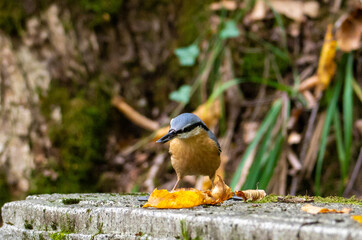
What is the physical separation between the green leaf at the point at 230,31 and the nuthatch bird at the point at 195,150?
7.05 feet

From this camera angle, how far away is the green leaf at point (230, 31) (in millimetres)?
3869

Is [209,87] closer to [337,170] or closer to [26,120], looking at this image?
[337,170]

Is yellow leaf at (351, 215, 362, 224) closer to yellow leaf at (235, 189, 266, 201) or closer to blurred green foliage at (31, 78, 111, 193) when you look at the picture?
yellow leaf at (235, 189, 266, 201)

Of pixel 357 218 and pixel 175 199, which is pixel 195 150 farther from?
pixel 357 218

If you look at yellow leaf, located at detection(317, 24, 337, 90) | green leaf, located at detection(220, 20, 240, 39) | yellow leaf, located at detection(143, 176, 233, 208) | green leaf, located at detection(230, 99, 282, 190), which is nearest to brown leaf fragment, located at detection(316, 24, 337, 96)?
yellow leaf, located at detection(317, 24, 337, 90)

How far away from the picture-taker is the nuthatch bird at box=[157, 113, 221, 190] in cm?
178

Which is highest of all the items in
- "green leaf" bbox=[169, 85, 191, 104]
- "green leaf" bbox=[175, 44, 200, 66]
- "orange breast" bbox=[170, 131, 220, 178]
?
"green leaf" bbox=[175, 44, 200, 66]

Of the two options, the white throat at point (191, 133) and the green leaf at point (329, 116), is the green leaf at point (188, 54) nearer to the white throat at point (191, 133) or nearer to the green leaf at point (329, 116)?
the green leaf at point (329, 116)

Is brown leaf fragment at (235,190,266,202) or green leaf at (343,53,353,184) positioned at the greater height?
green leaf at (343,53,353,184)

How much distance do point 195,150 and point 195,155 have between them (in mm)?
22

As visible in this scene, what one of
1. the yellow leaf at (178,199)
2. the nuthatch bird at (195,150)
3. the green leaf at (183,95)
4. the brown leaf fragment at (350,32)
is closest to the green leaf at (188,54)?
the green leaf at (183,95)

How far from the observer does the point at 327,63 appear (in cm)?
349

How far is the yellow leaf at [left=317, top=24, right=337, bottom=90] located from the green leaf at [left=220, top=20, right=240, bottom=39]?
760 mm

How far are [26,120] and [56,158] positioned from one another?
0.44 meters
